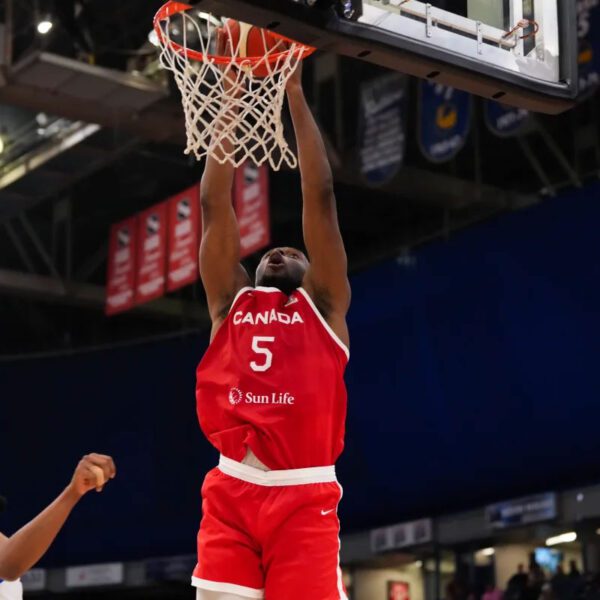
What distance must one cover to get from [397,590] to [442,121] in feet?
24.4

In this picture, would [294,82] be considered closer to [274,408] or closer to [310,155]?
[310,155]

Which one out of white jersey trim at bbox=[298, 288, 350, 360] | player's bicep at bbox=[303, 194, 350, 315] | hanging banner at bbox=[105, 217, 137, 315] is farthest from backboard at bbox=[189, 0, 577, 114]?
hanging banner at bbox=[105, 217, 137, 315]

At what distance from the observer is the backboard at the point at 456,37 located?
4770 mm

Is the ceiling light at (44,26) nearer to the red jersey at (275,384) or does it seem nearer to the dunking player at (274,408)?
the dunking player at (274,408)

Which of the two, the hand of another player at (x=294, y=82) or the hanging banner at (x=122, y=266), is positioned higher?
the hanging banner at (x=122, y=266)

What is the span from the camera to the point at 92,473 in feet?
11.4

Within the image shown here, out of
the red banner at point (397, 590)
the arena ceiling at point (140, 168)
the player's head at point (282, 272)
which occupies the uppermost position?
the arena ceiling at point (140, 168)

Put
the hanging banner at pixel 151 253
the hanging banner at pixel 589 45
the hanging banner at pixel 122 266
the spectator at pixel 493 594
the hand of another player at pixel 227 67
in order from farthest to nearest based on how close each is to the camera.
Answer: the hanging banner at pixel 122 266 < the hanging banner at pixel 151 253 < the spectator at pixel 493 594 < the hanging banner at pixel 589 45 < the hand of another player at pixel 227 67

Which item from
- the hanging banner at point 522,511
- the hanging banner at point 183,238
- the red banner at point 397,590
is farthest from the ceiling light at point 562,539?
the hanging banner at point 183,238

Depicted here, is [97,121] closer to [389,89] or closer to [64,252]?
[389,89]

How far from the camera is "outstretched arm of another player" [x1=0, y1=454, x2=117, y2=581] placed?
3.49m

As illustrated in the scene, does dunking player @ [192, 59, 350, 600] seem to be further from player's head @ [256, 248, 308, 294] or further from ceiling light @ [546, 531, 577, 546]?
ceiling light @ [546, 531, 577, 546]

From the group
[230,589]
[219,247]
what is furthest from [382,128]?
[230,589]

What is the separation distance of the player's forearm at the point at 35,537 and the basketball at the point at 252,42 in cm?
252
